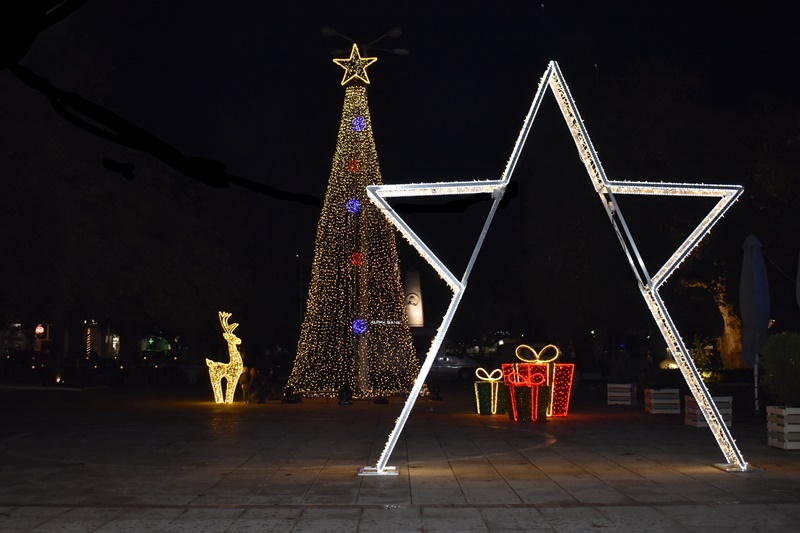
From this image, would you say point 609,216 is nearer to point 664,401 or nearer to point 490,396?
point 490,396

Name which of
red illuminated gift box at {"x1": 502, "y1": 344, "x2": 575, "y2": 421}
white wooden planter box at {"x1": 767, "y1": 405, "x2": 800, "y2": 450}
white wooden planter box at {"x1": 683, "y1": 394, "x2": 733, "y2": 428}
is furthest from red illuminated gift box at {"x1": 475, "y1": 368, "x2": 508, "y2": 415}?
white wooden planter box at {"x1": 767, "y1": 405, "x2": 800, "y2": 450}

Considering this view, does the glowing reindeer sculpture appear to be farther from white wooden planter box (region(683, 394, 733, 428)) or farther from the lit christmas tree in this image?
white wooden planter box (region(683, 394, 733, 428))

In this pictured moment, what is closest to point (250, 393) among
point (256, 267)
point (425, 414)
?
point (425, 414)

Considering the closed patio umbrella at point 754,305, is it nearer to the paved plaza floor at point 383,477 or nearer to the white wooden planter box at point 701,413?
the paved plaza floor at point 383,477

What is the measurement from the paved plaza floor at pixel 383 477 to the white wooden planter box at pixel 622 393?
4799mm

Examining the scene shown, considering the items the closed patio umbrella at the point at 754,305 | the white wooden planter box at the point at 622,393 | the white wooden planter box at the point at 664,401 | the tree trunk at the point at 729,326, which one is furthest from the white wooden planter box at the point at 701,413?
the tree trunk at the point at 729,326

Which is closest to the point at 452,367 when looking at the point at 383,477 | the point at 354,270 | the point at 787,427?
the point at 354,270

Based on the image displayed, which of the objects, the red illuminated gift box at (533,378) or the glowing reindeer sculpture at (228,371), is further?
the glowing reindeer sculpture at (228,371)

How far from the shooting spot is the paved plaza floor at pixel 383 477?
340 inches

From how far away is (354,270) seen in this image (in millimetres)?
28953

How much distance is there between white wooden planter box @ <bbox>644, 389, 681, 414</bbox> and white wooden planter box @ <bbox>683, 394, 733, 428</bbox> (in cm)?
388

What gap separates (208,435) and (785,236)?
712 inches

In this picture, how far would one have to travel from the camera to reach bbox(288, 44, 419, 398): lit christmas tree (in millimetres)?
28781

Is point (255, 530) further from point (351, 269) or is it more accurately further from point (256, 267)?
point (256, 267)
